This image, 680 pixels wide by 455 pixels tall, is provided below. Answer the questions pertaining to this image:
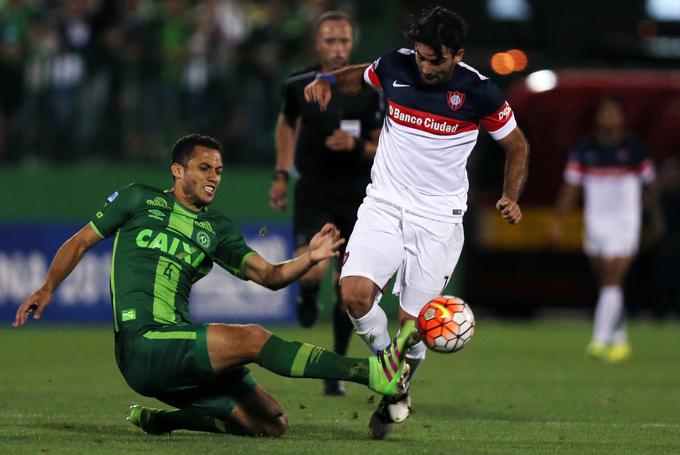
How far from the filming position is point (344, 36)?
10391mm

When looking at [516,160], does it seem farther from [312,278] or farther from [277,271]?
[312,278]

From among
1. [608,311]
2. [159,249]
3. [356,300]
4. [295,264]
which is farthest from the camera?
[608,311]

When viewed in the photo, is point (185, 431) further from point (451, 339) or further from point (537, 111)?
point (537, 111)

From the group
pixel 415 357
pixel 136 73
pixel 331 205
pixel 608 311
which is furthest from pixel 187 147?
pixel 136 73

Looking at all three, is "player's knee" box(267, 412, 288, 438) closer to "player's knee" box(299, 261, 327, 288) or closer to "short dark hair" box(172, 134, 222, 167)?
"short dark hair" box(172, 134, 222, 167)

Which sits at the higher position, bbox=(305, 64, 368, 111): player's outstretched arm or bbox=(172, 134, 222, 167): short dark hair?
bbox=(305, 64, 368, 111): player's outstretched arm

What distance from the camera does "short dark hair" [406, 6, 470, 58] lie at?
8.05 meters

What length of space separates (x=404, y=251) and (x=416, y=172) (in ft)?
1.52

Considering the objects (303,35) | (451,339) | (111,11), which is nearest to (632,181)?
(303,35)

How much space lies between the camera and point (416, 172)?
8.48 metres

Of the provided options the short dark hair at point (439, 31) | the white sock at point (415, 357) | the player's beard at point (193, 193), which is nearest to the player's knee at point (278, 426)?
the white sock at point (415, 357)

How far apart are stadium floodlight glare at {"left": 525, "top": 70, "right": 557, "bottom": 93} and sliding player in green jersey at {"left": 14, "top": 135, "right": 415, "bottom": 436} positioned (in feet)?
42.5

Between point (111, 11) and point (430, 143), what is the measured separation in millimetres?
10457

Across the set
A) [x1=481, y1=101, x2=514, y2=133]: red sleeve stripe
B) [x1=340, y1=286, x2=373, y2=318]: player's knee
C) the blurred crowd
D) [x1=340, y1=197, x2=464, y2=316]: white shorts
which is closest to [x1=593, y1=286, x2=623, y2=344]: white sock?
the blurred crowd
